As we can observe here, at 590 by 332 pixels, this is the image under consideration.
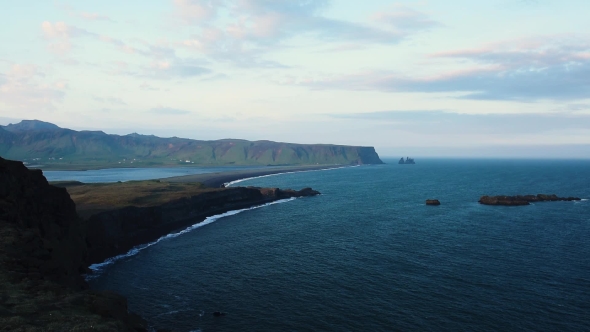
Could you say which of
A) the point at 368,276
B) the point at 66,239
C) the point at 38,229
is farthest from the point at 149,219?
the point at 368,276

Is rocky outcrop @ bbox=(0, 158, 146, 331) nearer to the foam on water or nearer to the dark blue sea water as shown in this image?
the foam on water

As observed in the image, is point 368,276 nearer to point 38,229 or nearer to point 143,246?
point 143,246

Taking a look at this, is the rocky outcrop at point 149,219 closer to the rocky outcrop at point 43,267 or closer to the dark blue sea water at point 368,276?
the rocky outcrop at point 43,267

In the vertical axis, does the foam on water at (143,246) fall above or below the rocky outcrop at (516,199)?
below

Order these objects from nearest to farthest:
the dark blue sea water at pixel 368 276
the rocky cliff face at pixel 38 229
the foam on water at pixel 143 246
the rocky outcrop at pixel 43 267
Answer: the rocky outcrop at pixel 43 267 → the rocky cliff face at pixel 38 229 → the dark blue sea water at pixel 368 276 → the foam on water at pixel 143 246

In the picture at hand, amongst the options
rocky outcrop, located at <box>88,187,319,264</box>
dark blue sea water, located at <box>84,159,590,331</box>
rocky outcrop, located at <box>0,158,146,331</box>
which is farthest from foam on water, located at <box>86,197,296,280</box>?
rocky outcrop, located at <box>0,158,146,331</box>

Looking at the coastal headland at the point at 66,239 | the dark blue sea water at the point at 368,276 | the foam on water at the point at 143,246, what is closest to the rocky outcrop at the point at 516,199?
the dark blue sea water at the point at 368,276

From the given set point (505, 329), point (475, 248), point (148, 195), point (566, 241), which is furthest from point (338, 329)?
point (148, 195)
